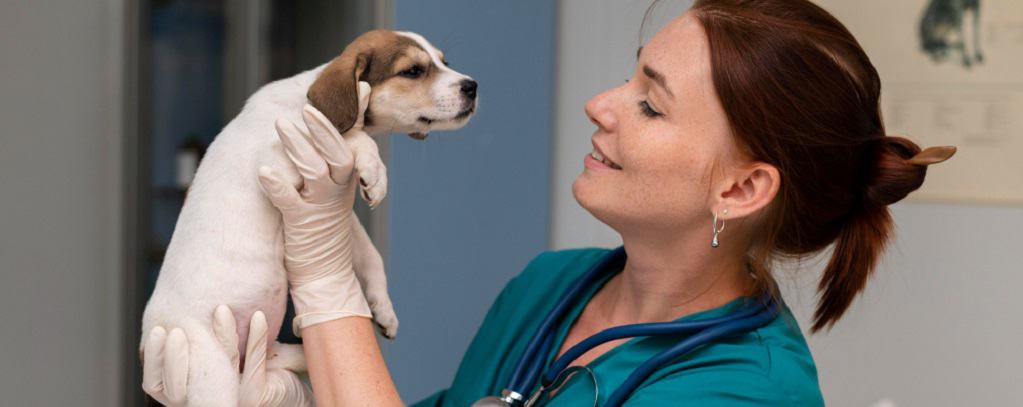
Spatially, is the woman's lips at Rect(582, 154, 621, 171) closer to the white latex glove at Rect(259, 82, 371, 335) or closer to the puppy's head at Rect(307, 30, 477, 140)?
the puppy's head at Rect(307, 30, 477, 140)

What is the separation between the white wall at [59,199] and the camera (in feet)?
5.78

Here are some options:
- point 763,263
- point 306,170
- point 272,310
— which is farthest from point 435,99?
point 763,263

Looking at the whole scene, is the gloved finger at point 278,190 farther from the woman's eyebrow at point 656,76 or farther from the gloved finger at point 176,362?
the woman's eyebrow at point 656,76

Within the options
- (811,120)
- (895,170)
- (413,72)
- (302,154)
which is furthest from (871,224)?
(302,154)

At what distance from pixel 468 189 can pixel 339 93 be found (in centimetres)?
130

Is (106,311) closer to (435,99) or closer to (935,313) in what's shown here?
(435,99)

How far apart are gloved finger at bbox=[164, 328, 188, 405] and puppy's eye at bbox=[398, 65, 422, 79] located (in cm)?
43

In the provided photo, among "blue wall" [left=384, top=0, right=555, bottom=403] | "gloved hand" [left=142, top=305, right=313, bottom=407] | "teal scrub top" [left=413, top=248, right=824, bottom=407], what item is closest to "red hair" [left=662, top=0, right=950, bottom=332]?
"teal scrub top" [left=413, top=248, right=824, bottom=407]

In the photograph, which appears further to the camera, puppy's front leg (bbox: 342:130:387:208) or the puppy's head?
the puppy's head

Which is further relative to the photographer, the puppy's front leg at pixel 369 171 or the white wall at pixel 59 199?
the white wall at pixel 59 199

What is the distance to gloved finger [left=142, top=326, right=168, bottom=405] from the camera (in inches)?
44.4

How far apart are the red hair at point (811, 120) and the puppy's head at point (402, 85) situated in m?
0.34

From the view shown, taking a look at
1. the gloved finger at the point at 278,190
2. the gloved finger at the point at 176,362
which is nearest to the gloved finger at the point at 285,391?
the gloved finger at the point at 176,362

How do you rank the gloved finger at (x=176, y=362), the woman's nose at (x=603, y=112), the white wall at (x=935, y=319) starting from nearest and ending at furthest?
the gloved finger at (x=176, y=362) < the woman's nose at (x=603, y=112) < the white wall at (x=935, y=319)
